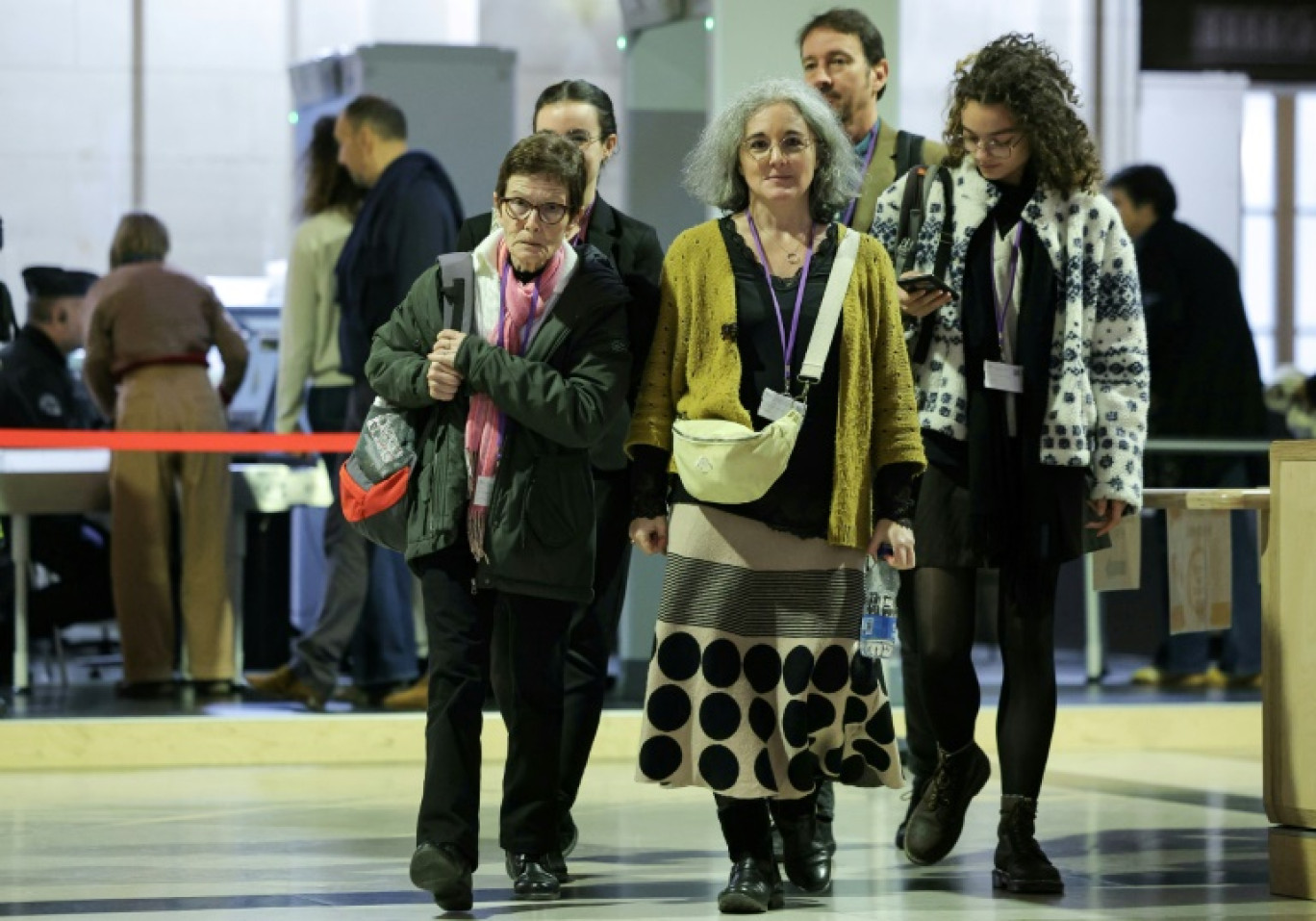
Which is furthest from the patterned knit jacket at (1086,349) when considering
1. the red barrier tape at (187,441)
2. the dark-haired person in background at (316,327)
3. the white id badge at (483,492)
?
the dark-haired person in background at (316,327)

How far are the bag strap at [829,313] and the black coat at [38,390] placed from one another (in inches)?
147

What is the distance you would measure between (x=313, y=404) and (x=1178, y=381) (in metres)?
3.15

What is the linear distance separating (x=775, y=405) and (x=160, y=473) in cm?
370

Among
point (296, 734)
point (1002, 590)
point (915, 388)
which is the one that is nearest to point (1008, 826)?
point (1002, 590)

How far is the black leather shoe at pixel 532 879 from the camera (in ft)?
15.7

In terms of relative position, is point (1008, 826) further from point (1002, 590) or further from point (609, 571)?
point (609, 571)

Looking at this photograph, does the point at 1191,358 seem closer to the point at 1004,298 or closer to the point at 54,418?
the point at 1004,298

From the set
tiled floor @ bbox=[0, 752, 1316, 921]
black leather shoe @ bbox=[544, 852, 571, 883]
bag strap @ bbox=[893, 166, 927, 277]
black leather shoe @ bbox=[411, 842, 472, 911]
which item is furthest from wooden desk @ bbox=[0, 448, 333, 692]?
black leather shoe @ bbox=[411, 842, 472, 911]

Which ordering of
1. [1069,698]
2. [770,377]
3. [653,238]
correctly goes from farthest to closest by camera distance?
[1069,698] < [653,238] < [770,377]

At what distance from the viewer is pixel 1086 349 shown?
16.4ft

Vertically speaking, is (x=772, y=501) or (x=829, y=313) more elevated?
(x=829, y=313)

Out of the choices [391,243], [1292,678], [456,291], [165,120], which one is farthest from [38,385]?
[1292,678]

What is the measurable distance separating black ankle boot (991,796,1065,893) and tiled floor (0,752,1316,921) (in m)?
0.05

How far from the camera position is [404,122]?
26.0ft
